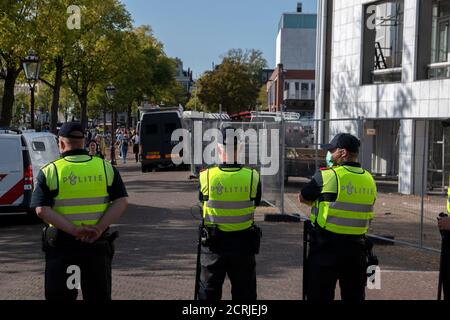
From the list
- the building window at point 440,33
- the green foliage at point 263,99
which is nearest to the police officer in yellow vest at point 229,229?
the building window at point 440,33

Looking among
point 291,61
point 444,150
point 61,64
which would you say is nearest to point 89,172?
point 444,150

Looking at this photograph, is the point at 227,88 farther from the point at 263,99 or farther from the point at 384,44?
the point at 384,44

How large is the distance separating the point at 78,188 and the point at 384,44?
1967 cm

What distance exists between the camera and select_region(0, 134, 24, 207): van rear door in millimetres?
11758

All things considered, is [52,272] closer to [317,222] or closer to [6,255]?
[317,222]

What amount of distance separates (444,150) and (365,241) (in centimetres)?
1318

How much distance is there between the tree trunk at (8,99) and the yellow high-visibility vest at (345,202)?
18.2m

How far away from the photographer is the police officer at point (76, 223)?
459cm

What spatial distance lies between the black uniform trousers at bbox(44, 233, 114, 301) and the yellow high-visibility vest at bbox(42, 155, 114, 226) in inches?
7.2

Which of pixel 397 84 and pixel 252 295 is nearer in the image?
pixel 252 295
